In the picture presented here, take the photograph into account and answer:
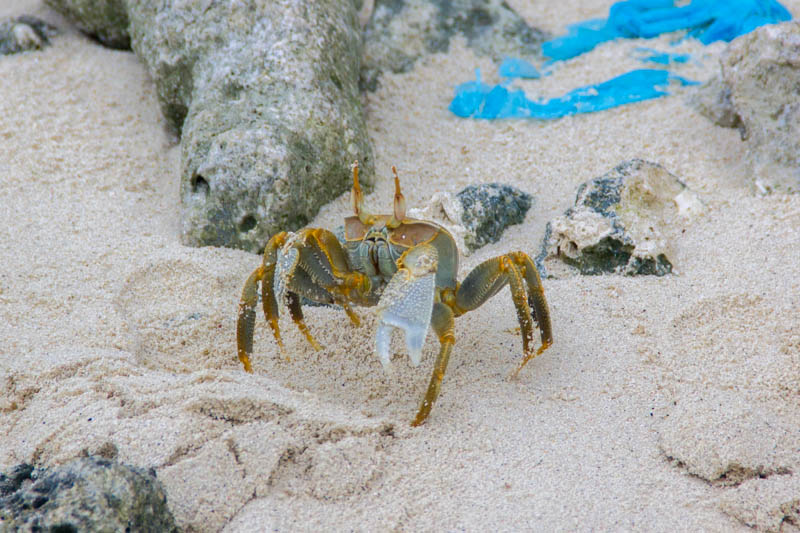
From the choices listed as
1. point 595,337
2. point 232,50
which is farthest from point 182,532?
point 232,50

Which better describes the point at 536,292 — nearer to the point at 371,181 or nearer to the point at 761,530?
the point at 761,530

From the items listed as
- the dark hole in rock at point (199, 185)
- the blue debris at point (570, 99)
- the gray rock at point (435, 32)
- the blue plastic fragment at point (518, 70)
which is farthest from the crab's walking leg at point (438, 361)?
the blue plastic fragment at point (518, 70)

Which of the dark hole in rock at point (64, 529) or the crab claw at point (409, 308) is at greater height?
the crab claw at point (409, 308)

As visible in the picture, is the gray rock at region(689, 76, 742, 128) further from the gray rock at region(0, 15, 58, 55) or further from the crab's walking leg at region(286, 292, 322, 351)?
the gray rock at region(0, 15, 58, 55)

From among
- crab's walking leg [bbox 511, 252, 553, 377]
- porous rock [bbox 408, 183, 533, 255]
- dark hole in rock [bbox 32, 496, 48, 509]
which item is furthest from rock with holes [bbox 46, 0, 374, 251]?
dark hole in rock [bbox 32, 496, 48, 509]

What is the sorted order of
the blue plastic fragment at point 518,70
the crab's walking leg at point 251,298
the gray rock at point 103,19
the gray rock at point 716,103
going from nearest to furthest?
the crab's walking leg at point 251,298 < the gray rock at point 716,103 < the gray rock at point 103,19 < the blue plastic fragment at point 518,70

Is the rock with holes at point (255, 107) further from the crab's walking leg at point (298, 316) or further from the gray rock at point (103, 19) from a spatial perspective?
the crab's walking leg at point (298, 316)
